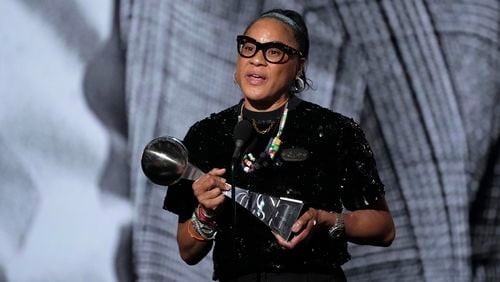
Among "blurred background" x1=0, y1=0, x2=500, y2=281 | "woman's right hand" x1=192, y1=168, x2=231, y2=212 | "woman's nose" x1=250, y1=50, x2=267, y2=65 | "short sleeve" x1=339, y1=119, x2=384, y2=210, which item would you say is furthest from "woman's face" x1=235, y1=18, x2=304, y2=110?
"blurred background" x1=0, y1=0, x2=500, y2=281

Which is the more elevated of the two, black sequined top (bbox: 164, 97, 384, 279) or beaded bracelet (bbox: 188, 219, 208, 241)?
black sequined top (bbox: 164, 97, 384, 279)

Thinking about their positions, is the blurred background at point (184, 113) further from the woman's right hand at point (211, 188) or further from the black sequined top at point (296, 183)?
the woman's right hand at point (211, 188)

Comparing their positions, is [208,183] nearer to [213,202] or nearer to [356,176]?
[213,202]

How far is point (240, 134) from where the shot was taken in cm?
197

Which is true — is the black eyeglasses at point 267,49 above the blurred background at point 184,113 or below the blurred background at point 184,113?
above

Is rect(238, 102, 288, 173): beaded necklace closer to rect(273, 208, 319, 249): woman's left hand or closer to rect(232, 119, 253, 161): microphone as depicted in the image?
rect(232, 119, 253, 161): microphone

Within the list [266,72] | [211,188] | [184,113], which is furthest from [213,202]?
[184,113]

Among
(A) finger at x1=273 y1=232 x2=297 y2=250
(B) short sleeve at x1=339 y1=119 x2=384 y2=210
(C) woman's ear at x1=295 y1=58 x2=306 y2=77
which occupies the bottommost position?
(A) finger at x1=273 y1=232 x2=297 y2=250

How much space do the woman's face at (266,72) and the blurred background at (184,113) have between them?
1.11 metres

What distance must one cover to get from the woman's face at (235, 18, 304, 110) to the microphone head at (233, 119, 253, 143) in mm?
92

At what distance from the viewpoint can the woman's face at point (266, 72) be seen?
2068mm

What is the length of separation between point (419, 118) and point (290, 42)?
3.98ft

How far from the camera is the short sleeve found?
2084 mm

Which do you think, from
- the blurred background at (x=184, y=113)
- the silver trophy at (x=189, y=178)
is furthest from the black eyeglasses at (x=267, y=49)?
the blurred background at (x=184, y=113)
